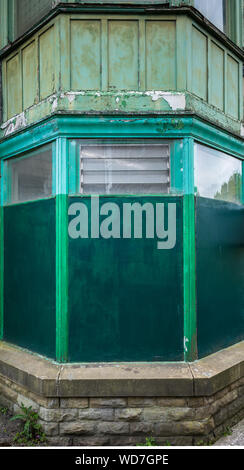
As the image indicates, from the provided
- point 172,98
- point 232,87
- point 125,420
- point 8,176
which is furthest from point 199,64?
point 125,420

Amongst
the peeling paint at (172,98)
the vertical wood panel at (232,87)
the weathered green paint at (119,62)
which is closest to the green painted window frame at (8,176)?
the weathered green paint at (119,62)

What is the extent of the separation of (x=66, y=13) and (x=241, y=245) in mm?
3611

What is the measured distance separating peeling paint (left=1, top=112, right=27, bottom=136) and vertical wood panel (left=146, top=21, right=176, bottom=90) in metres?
1.63

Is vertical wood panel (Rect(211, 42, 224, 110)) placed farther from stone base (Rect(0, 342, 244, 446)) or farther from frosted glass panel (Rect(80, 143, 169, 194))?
stone base (Rect(0, 342, 244, 446))

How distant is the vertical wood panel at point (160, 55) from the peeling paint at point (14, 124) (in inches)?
64.3

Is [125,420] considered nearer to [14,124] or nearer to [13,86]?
[14,124]

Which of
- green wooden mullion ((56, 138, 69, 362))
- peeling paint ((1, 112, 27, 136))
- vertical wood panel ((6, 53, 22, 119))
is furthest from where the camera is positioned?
vertical wood panel ((6, 53, 22, 119))

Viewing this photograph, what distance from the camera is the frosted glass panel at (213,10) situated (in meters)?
4.47

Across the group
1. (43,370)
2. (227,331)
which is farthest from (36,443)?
(227,331)

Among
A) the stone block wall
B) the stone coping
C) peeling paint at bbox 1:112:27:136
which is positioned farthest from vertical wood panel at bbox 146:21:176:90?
the stone block wall

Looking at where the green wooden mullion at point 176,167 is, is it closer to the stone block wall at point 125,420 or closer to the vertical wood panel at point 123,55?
the vertical wood panel at point 123,55

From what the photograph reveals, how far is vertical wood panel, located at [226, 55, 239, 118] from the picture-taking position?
15.6 feet

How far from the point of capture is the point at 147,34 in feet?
13.3

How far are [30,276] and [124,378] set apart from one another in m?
1.66
